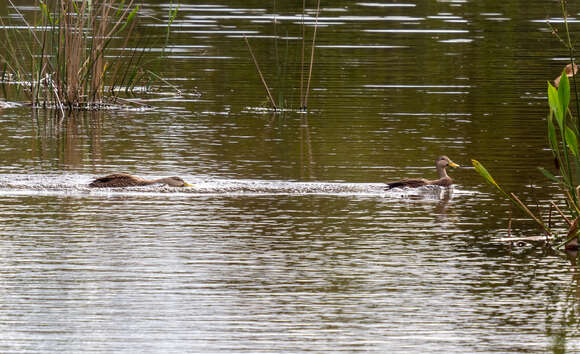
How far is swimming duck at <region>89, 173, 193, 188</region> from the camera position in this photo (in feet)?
48.3

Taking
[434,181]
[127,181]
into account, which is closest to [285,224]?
[127,181]

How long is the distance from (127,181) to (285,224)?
2.58m

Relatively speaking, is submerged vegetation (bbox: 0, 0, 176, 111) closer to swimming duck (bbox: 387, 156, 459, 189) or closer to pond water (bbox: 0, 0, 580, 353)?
pond water (bbox: 0, 0, 580, 353)

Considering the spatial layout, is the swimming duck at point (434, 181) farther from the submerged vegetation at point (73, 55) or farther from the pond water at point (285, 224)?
the submerged vegetation at point (73, 55)

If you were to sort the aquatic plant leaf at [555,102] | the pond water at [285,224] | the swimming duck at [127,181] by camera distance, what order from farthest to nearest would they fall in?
the swimming duck at [127,181], the aquatic plant leaf at [555,102], the pond water at [285,224]

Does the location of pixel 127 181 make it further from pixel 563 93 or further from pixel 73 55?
pixel 73 55

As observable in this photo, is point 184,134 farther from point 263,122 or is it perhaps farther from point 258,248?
point 258,248

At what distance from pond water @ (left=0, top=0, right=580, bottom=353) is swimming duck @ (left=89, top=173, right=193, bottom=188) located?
0.10m

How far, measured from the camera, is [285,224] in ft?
42.3

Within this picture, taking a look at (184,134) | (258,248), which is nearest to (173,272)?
(258,248)

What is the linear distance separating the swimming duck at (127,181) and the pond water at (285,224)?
0.10m

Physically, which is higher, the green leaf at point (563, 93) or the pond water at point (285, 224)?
the green leaf at point (563, 93)

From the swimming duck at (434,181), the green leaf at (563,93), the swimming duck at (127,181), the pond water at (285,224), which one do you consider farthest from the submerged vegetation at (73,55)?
the green leaf at (563,93)

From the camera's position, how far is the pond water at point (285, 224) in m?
9.12
